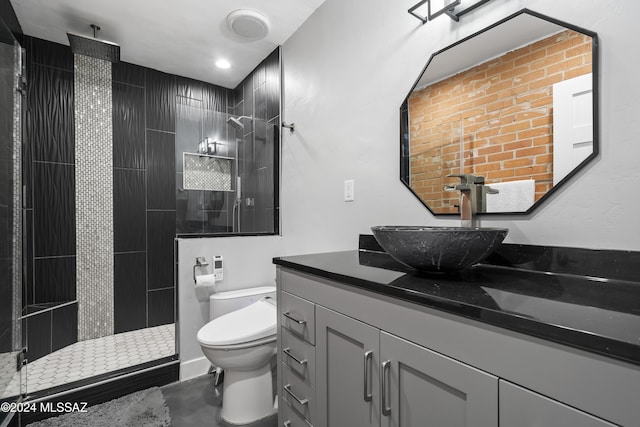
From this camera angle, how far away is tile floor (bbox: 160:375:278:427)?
5.37 feet

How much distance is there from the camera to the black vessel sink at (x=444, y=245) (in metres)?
0.87

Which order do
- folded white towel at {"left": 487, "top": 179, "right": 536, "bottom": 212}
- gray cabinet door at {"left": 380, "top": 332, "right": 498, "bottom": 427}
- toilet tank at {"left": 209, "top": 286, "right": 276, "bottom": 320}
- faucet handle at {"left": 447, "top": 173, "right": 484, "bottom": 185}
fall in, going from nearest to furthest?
gray cabinet door at {"left": 380, "top": 332, "right": 498, "bottom": 427}, folded white towel at {"left": 487, "top": 179, "right": 536, "bottom": 212}, faucet handle at {"left": 447, "top": 173, "right": 484, "bottom": 185}, toilet tank at {"left": 209, "top": 286, "right": 276, "bottom": 320}

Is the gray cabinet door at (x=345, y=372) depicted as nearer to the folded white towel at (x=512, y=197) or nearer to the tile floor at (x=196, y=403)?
the folded white towel at (x=512, y=197)

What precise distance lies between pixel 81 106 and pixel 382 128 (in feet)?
8.49

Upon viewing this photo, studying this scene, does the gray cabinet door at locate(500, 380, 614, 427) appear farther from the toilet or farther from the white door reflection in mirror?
the toilet

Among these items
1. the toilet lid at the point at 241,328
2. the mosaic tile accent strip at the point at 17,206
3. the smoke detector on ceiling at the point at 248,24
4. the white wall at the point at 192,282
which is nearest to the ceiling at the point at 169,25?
the smoke detector on ceiling at the point at 248,24

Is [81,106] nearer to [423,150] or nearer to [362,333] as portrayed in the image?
[423,150]

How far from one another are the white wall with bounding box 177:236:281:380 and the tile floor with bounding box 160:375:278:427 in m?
0.10

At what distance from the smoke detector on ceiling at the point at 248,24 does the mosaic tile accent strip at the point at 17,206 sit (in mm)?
1386

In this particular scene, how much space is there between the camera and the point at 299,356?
1.17 meters

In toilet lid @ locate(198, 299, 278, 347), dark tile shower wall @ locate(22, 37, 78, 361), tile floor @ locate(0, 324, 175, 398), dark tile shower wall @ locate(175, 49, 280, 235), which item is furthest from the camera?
dark tile shower wall @ locate(175, 49, 280, 235)

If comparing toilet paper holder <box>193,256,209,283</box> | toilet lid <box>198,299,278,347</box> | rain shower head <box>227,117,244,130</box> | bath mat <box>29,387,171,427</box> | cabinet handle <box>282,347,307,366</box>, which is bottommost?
bath mat <box>29,387,171,427</box>

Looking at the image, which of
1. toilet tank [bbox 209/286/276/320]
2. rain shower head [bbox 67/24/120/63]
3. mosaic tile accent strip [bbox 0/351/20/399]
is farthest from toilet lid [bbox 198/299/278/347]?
rain shower head [bbox 67/24/120/63]

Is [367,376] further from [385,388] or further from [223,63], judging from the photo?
[223,63]
